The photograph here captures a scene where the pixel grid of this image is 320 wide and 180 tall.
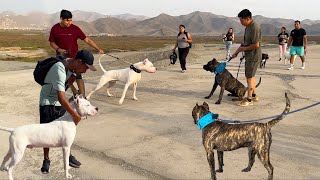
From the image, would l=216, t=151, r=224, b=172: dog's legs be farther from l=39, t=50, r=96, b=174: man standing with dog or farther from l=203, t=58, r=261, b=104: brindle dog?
l=203, t=58, r=261, b=104: brindle dog

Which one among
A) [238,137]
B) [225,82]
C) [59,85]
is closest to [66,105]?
[59,85]

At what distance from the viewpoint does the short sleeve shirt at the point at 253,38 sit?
8.98 m

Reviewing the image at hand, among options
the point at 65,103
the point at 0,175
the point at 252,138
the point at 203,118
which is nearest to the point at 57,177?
the point at 0,175

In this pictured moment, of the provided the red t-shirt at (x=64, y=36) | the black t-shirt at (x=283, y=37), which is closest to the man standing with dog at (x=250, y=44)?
the red t-shirt at (x=64, y=36)

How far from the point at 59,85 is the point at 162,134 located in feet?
10.7

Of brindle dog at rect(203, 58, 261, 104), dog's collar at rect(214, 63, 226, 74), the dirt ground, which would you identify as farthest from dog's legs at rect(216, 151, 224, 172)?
dog's collar at rect(214, 63, 226, 74)

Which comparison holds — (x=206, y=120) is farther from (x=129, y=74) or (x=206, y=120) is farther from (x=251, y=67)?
(x=129, y=74)

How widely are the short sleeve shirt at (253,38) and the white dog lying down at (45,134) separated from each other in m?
5.51

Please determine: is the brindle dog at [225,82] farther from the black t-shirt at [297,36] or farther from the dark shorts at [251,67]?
the black t-shirt at [297,36]

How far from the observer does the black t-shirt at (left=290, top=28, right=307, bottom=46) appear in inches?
606

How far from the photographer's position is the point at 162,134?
752 centimetres

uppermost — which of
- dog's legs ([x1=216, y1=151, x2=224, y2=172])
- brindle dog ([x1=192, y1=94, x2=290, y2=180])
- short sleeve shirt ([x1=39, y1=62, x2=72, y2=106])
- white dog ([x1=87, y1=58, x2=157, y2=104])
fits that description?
short sleeve shirt ([x1=39, y1=62, x2=72, y2=106])

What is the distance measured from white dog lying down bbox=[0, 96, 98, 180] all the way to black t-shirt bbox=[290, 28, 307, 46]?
42.3 feet

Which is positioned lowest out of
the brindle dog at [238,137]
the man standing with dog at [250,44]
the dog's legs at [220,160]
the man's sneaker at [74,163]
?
the man's sneaker at [74,163]
